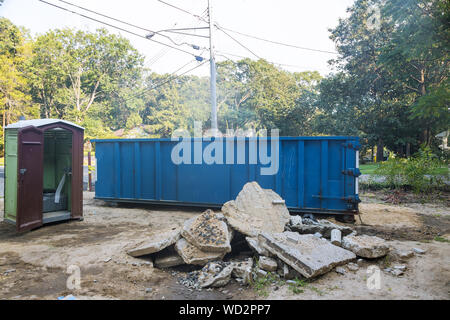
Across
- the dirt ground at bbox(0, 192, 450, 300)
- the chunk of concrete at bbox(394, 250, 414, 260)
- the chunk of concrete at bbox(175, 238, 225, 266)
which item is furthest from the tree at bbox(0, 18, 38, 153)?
the chunk of concrete at bbox(394, 250, 414, 260)

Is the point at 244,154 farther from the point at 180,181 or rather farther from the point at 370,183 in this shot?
the point at 370,183

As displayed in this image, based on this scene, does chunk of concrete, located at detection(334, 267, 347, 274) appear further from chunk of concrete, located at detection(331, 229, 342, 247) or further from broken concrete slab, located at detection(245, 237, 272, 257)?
broken concrete slab, located at detection(245, 237, 272, 257)

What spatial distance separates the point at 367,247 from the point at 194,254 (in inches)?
101

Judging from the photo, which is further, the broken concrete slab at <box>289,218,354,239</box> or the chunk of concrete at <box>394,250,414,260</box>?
the broken concrete slab at <box>289,218,354,239</box>

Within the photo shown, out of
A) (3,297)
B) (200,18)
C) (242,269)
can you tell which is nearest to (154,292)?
(242,269)

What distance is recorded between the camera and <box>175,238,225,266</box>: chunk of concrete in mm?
4484

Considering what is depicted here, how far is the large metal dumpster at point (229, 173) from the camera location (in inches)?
278

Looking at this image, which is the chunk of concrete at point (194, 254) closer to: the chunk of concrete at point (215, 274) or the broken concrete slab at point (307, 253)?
the chunk of concrete at point (215, 274)

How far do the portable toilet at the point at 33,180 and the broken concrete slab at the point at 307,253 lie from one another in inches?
196

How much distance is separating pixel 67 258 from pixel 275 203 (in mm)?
3856

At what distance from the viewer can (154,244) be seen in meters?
4.67

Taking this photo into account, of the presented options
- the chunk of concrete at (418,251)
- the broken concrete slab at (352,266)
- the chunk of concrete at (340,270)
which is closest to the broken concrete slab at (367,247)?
the broken concrete slab at (352,266)

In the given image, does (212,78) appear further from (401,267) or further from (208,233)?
(401,267)

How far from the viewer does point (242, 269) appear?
162 inches
